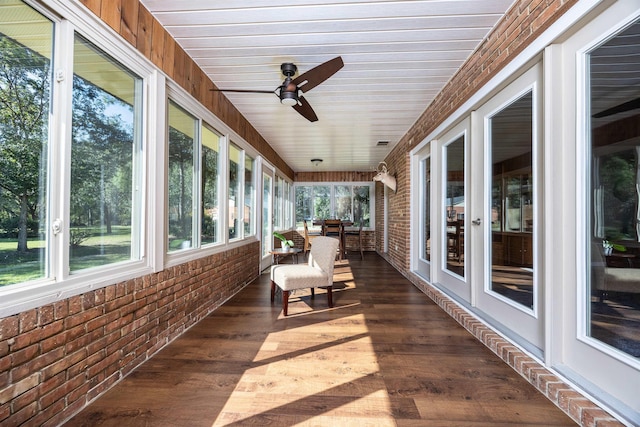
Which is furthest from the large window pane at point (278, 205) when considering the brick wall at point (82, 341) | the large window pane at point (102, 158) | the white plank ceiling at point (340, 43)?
the large window pane at point (102, 158)

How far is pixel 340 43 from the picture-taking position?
259cm

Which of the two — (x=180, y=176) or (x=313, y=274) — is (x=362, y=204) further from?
(x=180, y=176)

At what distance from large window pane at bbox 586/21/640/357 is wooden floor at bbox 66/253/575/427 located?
0.54 meters


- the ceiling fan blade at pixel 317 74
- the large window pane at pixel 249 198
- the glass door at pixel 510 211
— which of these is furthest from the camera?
the large window pane at pixel 249 198

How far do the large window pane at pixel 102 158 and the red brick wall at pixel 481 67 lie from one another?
2640 mm

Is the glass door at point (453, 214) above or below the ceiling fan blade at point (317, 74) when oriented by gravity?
below

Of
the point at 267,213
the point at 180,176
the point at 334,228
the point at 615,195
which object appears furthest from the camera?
the point at 334,228

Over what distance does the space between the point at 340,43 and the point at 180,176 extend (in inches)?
71.5

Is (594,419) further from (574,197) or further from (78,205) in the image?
(78,205)

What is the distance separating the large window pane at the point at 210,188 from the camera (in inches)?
128

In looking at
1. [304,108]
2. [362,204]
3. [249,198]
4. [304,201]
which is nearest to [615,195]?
[304,108]

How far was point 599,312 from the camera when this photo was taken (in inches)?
61.9

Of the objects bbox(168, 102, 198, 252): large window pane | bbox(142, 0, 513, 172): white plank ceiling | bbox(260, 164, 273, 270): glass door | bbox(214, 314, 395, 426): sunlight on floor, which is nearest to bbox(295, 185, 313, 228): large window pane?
bbox(260, 164, 273, 270): glass door

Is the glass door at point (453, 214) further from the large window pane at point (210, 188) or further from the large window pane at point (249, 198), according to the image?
the large window pane at point (249, 198)
